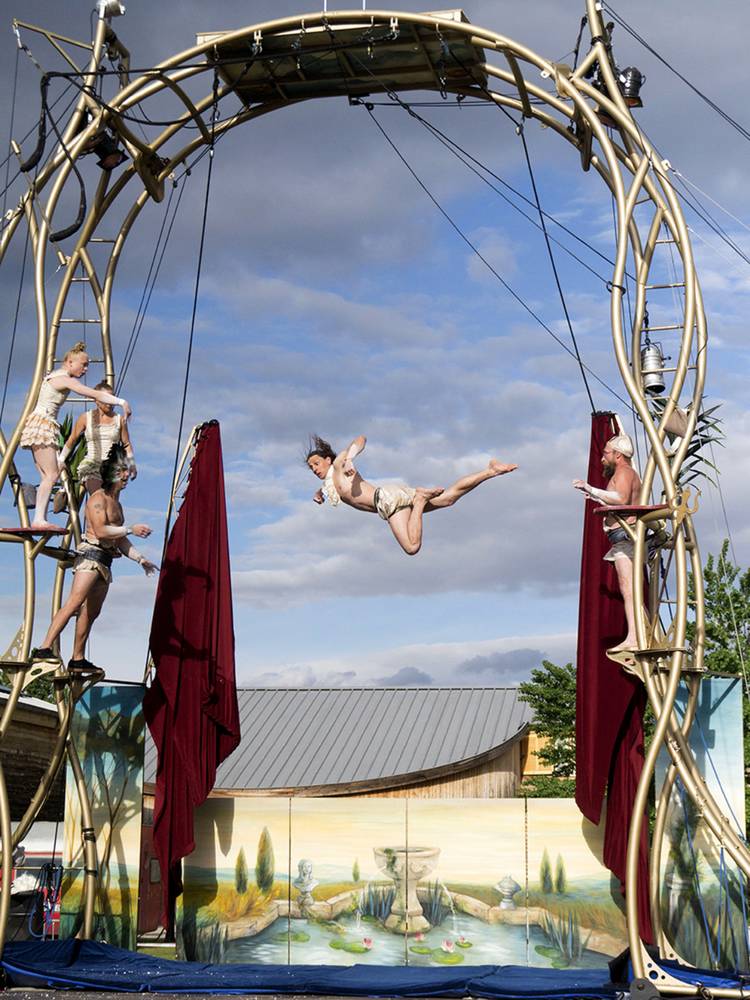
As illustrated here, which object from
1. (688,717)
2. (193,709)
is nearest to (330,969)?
(193,709)

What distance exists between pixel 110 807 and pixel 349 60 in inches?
238

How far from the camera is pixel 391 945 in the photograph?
9.16 metres

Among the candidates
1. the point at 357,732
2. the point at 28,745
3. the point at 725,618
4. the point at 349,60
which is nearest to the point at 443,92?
the point at 349,60

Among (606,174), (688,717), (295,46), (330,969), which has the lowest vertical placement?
(330,969)

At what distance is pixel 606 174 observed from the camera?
8.97 meters

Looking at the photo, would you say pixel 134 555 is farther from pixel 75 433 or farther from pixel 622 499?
pixel 622 499

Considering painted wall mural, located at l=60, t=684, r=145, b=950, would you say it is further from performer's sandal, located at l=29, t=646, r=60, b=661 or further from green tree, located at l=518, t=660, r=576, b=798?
green tree, located at l=518, t=660, r=576, b=798

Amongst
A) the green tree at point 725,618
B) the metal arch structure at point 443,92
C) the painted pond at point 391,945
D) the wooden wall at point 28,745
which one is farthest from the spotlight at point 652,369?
the green tree at point 725,618

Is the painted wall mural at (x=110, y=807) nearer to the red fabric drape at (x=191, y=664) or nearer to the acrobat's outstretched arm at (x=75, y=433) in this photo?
the red fabric drape at (x=191, y=664)

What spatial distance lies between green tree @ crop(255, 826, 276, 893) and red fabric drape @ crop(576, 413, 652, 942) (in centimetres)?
242

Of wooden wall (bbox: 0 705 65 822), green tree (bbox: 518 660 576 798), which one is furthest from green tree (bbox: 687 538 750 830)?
wooden wall (bbox: 0 705 65 822)

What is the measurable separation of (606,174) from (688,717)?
12.9 feet

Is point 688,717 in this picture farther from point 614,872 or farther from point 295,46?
point 295,46

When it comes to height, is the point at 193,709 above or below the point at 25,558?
below
